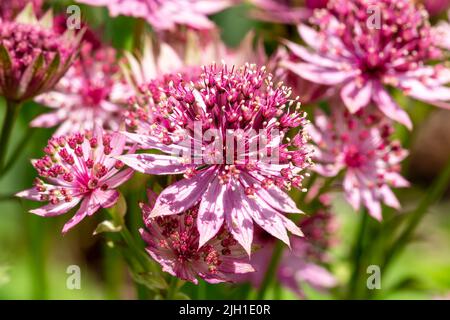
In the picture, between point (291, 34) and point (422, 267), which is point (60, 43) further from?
point (422, 267)

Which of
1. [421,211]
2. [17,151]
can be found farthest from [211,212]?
[421,211]

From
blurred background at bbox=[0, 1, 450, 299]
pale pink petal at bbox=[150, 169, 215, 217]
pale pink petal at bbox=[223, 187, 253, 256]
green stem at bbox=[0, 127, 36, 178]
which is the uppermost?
green stem at bbox=[0, 127, 36, 178]

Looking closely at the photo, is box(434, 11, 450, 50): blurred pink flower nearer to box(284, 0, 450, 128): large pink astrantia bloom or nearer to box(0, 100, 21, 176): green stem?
box(284, 0, 450, 128): large pink astrantia bloom

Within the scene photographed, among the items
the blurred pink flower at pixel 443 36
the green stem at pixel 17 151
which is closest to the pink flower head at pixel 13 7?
the green stem at pixel 17 151

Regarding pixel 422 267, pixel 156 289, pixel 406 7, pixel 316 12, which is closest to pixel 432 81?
pixel 406 7

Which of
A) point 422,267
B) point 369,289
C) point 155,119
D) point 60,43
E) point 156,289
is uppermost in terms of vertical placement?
point 60,43

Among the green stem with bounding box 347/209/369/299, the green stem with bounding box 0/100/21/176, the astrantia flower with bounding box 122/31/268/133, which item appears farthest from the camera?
the green stem with bounding box 347/209/369/299

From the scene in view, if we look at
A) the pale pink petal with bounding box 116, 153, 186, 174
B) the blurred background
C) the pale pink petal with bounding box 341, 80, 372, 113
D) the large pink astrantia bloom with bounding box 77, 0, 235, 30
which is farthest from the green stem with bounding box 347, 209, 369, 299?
the pale pink petal with bounding box 116, 153, 186, 174
